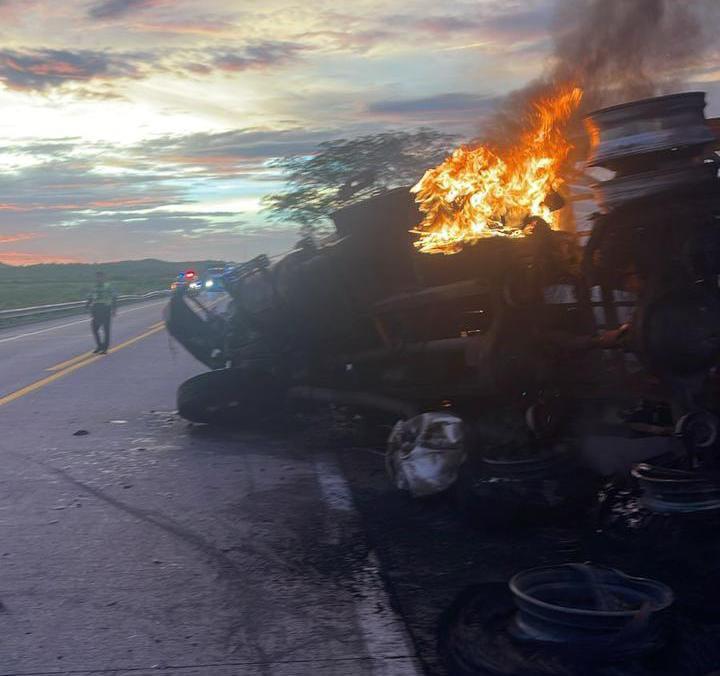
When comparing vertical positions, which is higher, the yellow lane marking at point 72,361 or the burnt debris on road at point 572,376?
the burnt debris on road at point 572,376

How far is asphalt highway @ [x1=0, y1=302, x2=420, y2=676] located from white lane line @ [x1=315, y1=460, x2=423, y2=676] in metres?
0.01

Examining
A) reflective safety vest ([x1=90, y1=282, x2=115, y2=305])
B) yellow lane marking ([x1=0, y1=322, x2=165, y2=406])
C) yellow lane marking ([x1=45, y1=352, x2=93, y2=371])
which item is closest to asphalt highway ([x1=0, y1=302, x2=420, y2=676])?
yellow lane marking ([x1=0, y1=322, x2=165, y2=406])

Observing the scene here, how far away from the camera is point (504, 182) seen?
809cm

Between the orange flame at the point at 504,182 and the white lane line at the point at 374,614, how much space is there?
2163mm

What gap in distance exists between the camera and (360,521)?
717 cm

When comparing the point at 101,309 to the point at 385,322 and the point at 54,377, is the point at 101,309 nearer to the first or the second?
the point at 54,377

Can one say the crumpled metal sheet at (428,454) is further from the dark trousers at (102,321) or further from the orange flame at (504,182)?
the dark trousers at (102,321)

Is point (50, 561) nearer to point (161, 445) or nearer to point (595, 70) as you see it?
point (161, 445)

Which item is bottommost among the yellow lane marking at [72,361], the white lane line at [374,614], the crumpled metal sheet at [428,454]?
the yellow lane marking at [72,361]

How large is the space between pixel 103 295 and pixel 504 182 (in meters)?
17.3

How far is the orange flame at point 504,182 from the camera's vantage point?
7910mm

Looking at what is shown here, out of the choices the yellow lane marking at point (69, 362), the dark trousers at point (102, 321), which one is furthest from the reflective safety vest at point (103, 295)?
the yellow lane marking at point (69, 362)

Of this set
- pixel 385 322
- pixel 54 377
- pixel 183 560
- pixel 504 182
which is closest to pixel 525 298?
pixel 504 182

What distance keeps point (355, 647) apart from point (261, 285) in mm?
7879
